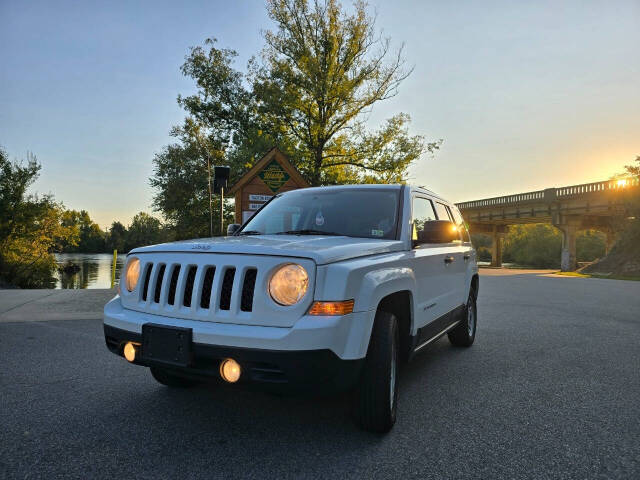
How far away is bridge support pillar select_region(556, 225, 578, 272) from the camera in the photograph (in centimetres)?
3969

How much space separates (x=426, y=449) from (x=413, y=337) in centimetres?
83

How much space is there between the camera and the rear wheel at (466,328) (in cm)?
558

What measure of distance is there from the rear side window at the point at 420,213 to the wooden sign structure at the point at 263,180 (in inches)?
274

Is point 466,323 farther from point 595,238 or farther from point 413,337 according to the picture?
point 595,238

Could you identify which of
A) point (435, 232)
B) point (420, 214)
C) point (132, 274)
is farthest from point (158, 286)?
point (420, 214)

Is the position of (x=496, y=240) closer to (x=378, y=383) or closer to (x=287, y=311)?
(x=378, y=383)

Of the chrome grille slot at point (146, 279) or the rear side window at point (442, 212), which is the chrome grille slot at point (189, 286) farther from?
the rear side window at point (442, 212)

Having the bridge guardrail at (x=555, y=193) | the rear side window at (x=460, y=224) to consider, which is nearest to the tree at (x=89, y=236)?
the bridge guardrail at (x=555, y=193)

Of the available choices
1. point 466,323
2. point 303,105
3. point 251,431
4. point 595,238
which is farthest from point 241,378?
point 595,238

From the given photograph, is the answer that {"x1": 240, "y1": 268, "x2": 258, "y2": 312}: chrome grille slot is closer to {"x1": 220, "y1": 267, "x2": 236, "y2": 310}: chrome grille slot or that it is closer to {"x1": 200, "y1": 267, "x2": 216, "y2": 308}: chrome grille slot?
{"x1": 220, "y1": 267, "x2": 236, "y2": 310}: chrome grille slot

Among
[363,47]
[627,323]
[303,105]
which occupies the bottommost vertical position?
[627,323]

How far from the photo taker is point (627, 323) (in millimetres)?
8016

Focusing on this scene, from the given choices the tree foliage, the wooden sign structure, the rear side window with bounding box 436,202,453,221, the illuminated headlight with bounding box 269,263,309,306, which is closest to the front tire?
the illuminated headlight with bounding box 269,263,309,306

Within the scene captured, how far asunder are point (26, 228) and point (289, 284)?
31977 millimetres
